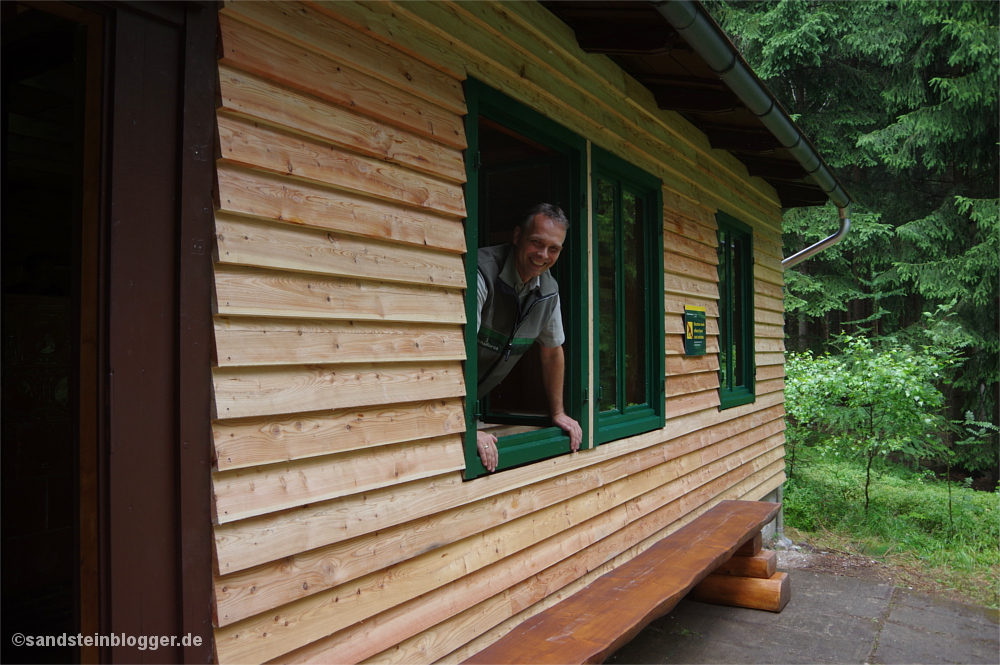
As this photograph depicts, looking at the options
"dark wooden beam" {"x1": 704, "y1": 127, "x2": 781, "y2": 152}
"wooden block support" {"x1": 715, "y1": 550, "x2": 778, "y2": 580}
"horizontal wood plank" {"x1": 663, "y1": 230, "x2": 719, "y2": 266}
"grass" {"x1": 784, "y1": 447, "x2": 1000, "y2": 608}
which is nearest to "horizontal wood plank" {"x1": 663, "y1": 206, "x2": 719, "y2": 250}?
"horizontal wood plank" {"x1": 663, "y1": 230, "x2": 719, "y2": 266}

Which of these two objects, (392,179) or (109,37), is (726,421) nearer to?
(392,179)

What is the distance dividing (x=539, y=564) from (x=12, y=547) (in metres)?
2.66

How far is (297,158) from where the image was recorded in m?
2.03

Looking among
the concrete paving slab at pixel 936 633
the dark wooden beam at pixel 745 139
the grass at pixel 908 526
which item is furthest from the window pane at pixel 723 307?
the grass at pixel 908 526

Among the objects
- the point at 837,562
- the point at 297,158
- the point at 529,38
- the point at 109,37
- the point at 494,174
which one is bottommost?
the point at 837,562

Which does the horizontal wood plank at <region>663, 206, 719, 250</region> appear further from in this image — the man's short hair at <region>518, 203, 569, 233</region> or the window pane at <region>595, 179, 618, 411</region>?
the man's short hair at <region>518, 203, 569, 233</region>

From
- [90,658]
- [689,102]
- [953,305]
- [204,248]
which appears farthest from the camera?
[953,305]

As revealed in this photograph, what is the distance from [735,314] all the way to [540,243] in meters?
3.93

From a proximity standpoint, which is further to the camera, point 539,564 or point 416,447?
point 539,564

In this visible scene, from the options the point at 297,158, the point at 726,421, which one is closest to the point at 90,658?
the point at 297,158

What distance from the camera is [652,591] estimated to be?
128 inches

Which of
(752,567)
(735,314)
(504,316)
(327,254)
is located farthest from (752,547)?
(327,254)

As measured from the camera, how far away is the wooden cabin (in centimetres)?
167

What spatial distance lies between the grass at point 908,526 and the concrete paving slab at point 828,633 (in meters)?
0.66
